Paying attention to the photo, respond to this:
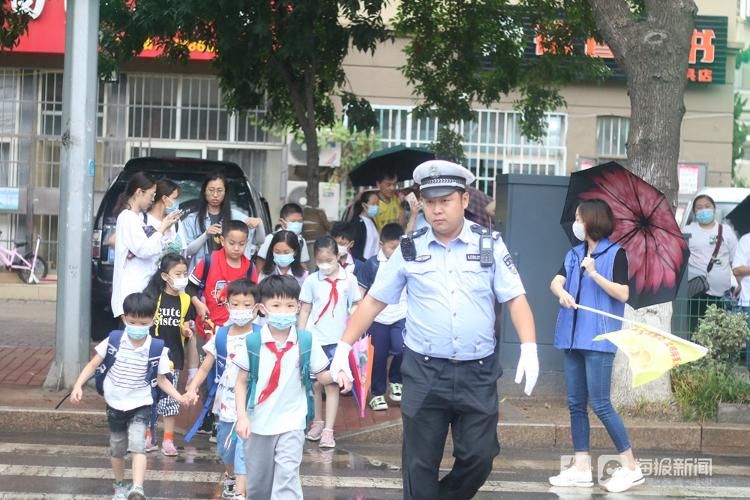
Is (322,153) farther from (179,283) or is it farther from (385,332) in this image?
(179,283)

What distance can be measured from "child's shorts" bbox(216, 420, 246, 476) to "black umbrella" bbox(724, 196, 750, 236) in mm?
6370

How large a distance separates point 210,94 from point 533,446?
12.5 m

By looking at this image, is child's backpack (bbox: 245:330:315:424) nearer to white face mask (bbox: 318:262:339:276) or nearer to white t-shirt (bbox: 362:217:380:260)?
white face mask (bbox: 318:262:339:276)

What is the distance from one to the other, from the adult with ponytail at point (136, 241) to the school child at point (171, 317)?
0.28 meters

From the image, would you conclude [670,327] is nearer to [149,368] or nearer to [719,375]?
[719,375]

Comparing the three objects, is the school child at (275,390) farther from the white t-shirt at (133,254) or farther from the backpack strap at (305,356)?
the white t-shirt at (133,254)

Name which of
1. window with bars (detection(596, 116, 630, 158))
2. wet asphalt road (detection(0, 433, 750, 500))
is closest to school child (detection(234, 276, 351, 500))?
wet asphalt road (detection(0, 433, 750, 500))

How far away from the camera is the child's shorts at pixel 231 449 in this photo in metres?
6.55

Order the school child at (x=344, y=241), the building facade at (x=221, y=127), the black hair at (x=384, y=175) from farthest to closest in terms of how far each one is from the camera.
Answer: the building facade at (x=221, y=127), the black hair at (x=384, y=175), the school child at (x=344, y=241)

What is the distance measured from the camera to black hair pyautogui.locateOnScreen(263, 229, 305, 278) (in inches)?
352

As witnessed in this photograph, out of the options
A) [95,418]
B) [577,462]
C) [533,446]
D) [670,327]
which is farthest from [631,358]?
[95,418]

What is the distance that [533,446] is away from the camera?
9.01 m

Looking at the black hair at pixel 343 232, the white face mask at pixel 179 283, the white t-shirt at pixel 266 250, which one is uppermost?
the black hair at pixel 343 232

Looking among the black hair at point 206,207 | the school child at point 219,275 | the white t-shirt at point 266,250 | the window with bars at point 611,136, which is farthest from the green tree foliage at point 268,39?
the window with bars at point 611,136
